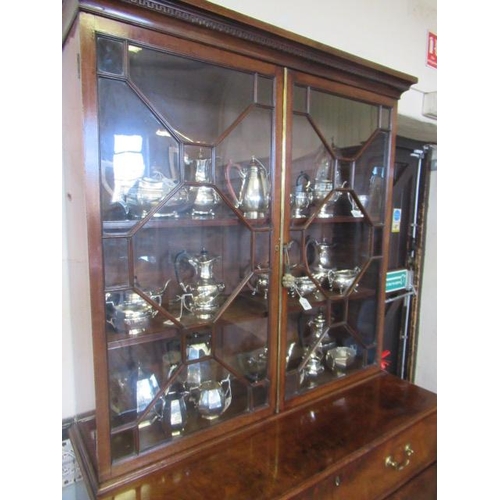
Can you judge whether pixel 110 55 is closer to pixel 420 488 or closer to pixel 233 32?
pixel 233 32

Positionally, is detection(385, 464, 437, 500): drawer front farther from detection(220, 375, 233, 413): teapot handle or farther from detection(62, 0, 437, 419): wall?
detection(62, 0, 437, 419): wall

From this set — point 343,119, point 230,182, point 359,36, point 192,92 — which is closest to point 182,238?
point 230,182

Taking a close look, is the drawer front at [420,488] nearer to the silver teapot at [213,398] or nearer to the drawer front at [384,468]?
the drawer front at [384,468]

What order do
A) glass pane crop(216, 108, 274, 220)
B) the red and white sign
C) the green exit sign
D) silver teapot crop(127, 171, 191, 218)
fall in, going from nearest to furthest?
silver teapot crop(127, 171, 191, 218), glass pane crop(216, 108, 274, 220), the red and white sign, the green exit sign

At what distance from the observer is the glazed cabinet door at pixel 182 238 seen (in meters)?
0.70

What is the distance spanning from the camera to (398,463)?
3.10 ft

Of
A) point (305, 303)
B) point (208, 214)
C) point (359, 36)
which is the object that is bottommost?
point (305, 303)

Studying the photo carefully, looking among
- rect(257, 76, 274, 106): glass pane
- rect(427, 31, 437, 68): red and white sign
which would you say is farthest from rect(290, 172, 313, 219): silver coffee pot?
rect(427, 31, 437, 68): red and white sign

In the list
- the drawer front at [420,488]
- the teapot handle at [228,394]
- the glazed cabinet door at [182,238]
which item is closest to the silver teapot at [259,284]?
the glazed cabinet door at [182,238]

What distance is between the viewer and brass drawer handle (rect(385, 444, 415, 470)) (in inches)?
36.0

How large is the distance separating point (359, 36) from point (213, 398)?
1439mm

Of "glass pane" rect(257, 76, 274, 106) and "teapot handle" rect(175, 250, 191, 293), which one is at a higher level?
"glass pane" rect(257, 76, 274, 106)

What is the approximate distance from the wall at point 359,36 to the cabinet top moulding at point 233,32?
364mm

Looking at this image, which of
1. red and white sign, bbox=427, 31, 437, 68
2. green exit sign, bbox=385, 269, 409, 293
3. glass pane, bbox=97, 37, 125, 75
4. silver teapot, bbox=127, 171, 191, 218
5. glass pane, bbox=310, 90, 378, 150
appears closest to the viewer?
glass pane, bbox=97, 37, 125, 75
